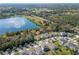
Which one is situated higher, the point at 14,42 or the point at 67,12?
the point at 67,12

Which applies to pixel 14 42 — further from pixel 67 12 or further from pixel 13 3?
pixel 67 12

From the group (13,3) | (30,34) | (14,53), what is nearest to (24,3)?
(13,3)

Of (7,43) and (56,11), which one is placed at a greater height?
(56,11)
